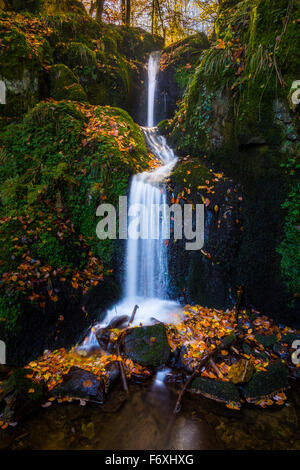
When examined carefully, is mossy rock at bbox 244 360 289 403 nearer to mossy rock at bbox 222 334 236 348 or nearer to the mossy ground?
mossy rock at bbox 222 334 236 348

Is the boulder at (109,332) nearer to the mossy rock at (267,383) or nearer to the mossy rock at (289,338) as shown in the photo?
the mossy rock at (267,383)

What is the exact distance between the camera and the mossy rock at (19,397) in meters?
2.56

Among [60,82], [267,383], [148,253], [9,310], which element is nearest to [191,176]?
[148,253]

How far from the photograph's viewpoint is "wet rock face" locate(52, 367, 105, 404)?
9.46 ft

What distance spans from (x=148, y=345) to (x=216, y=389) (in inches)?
43.7

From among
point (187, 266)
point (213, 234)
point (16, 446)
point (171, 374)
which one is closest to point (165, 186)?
point (213, 234)

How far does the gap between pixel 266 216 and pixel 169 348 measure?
2.94 m

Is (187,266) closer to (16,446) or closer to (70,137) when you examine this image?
(16,446)

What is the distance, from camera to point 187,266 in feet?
16.1

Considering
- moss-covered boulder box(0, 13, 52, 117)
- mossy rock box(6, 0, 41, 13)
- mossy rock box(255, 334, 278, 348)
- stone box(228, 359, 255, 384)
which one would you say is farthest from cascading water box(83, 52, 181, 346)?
mossy rock box(6, 0, 41, 13)

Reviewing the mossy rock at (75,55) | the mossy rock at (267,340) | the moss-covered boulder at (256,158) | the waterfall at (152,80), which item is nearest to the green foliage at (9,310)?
the moss-covered boulder at (256,158)

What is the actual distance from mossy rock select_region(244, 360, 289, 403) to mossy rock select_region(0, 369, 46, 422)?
8.52 ft

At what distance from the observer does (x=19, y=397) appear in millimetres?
2645

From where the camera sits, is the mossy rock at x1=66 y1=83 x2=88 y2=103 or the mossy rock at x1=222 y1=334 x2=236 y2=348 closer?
the mossy rock at x1=222 y1=334 x2=236 y2=348
